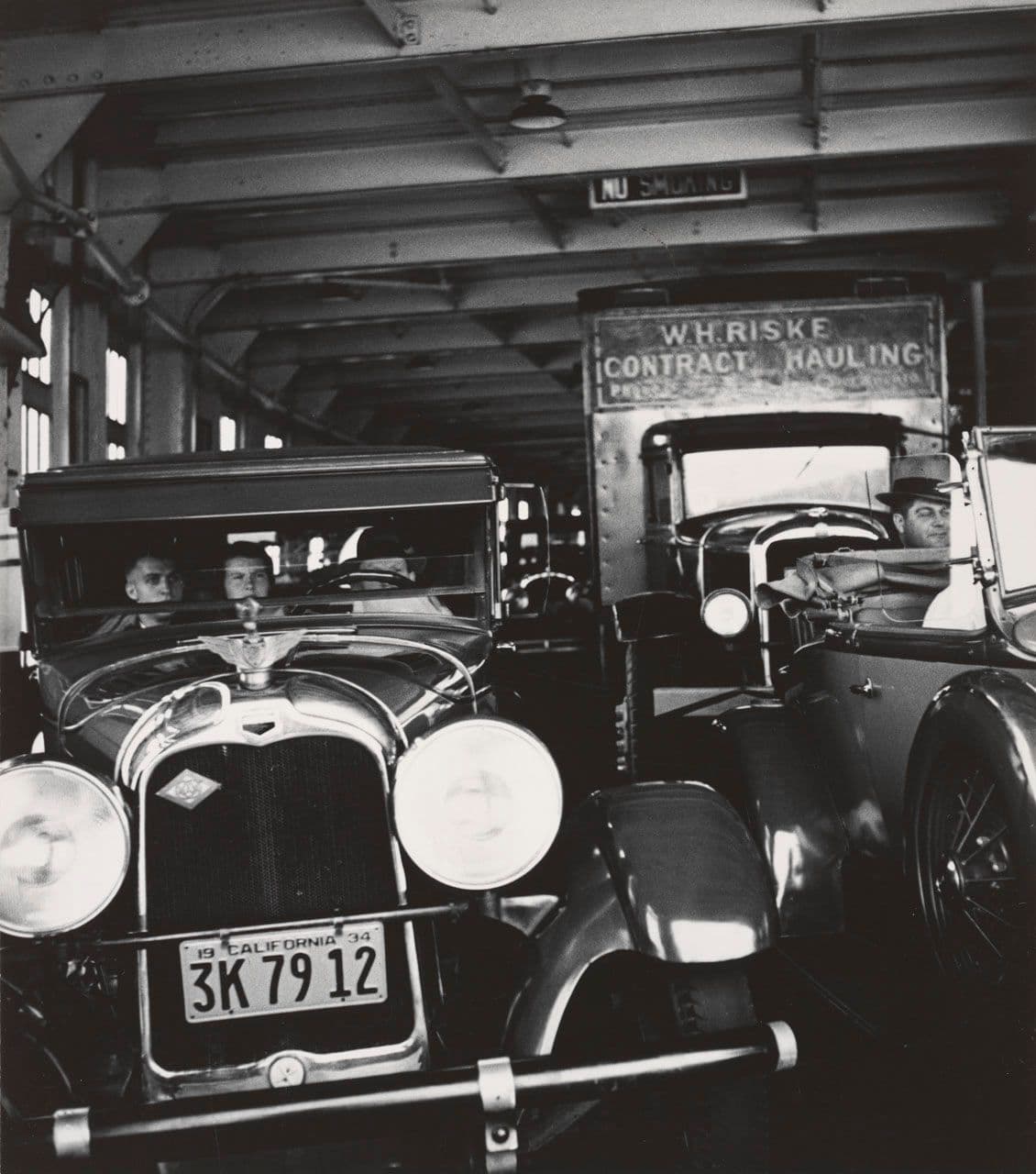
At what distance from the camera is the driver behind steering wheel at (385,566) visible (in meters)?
3.40

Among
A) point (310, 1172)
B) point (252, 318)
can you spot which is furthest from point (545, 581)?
point (252, 318)

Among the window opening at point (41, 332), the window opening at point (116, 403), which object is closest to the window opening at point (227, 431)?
the window opening at point (116, 403)

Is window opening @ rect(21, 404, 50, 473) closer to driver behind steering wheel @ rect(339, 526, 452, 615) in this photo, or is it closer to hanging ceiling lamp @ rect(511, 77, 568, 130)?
hanging ceiling lamp @ rect(511, 77, 568, 130)

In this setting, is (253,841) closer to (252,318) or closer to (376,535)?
(376,535)

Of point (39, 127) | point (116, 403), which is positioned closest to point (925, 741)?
point (39, 127)

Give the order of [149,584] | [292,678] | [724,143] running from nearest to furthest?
1. [292,678]
2. [149,584]
3. [724,143]

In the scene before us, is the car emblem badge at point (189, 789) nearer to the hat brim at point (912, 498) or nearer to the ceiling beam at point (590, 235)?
the hat brim at point (912, 498)

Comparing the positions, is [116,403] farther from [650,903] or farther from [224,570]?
[650,903]

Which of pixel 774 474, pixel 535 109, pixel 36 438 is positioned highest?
pixel 535 109

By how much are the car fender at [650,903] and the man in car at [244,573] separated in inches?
46.5

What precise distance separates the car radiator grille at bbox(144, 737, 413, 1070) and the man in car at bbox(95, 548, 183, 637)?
36.2 inches

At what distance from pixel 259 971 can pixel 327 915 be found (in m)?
0.16

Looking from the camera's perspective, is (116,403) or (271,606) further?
(116,403)

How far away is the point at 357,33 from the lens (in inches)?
272
